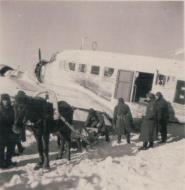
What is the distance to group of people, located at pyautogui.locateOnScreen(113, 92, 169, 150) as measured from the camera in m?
9.29

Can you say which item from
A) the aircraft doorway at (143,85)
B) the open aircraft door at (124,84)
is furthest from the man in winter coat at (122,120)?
the aircraft doorway at (143,85)

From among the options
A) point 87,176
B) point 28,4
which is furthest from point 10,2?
point 87,176

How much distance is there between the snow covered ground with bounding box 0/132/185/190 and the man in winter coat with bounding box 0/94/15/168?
282mm

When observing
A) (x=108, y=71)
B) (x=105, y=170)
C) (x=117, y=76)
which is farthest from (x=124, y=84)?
(x=105, y=170)

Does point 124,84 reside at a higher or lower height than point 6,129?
higher

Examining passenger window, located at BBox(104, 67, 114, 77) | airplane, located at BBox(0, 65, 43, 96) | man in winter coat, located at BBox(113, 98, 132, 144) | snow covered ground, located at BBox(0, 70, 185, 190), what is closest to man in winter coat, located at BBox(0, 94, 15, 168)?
snow covered ground, located at BBox(0, 70, 185, 190)

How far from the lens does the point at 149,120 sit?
30.8 feet

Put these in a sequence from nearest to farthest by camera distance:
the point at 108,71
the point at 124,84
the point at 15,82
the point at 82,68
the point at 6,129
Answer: the point at 6,129 → the point at 124,84 → the point at 108,71 → the point at 15,82 → the point at 82,68

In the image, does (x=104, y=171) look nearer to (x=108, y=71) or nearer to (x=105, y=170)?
(x=105, y=170)

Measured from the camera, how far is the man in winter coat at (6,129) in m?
7.07

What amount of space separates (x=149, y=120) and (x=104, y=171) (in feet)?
9.85

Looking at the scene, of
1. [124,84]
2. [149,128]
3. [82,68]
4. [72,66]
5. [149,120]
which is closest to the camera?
[149,128]

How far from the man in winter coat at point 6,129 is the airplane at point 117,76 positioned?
17.6 feet

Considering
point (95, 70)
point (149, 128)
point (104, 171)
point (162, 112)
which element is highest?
point (95, 70)
